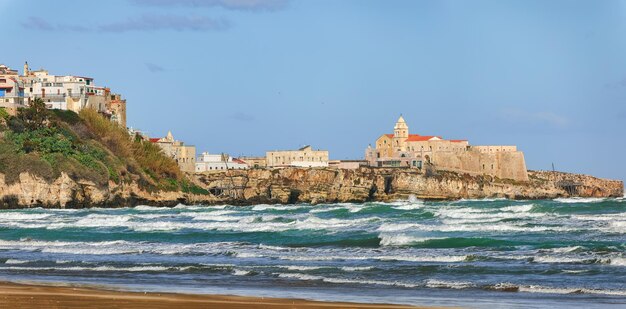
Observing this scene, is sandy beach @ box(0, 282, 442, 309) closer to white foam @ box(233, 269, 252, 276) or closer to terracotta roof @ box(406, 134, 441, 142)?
white foam @ box(233, 269, 252, 276)

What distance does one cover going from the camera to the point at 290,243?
1268 inches

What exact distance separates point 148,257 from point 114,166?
46006mm

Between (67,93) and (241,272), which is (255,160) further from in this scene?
(241,272)

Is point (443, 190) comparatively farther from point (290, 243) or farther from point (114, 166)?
point (290, 243)

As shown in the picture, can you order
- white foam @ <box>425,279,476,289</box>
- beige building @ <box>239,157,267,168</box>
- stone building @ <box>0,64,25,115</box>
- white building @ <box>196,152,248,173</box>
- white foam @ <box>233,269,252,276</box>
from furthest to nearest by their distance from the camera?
beige building @ <box>239,157,267,168</box> < white building @ <box>196,152,248,173</box> < stone building @ <box>0,64,25,115</box> < white foam @ <box>233,269,252,276</box> < white foam @ <box>425,279,476,289</box>

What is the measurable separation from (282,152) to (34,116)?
156 ft

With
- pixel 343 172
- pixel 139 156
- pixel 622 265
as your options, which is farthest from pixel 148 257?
pixel 343 172

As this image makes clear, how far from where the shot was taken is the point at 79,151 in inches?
2798

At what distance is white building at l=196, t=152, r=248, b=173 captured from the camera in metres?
108

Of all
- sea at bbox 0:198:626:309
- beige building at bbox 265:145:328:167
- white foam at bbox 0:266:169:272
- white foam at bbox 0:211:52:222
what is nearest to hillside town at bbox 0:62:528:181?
beige building at bbox 265:145:328:167

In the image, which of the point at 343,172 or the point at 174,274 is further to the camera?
the point at 343,172

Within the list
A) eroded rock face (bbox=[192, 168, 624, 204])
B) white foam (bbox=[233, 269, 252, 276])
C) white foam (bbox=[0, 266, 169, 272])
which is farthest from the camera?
eroded rock face (bbox=[192, 168, 624, 204])

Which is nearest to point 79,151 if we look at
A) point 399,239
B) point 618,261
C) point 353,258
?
point 399,239

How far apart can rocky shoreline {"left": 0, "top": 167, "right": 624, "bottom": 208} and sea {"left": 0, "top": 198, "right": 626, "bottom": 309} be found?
26.8 m
